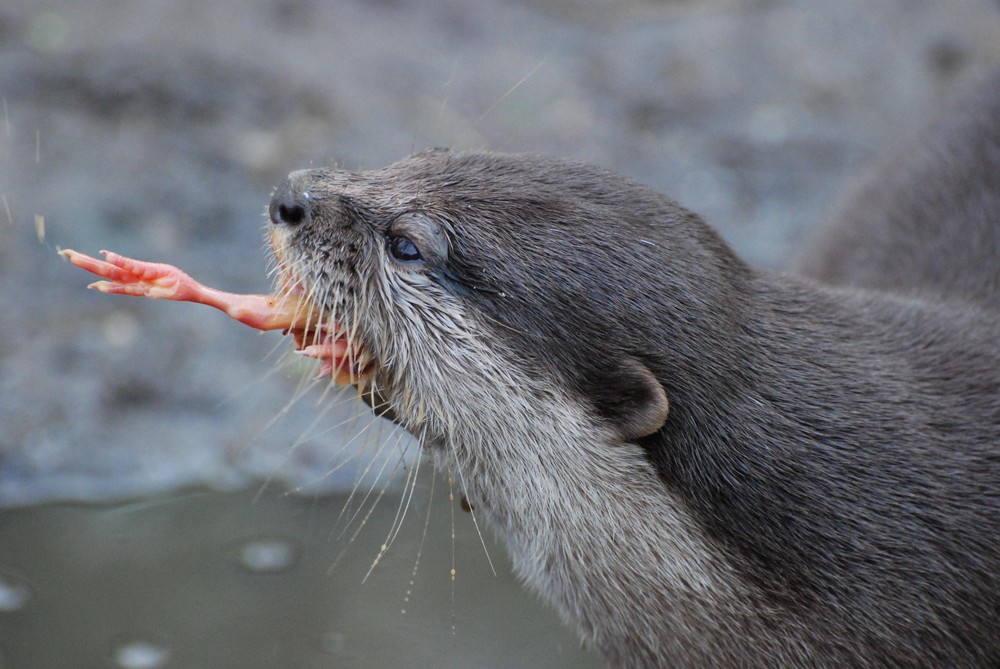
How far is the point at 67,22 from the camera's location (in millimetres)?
3965

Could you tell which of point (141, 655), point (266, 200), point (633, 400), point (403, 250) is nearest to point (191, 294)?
point (403, 250)

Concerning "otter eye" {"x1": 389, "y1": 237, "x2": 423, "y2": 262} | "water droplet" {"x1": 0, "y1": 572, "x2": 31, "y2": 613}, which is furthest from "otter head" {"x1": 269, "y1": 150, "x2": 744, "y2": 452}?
"water droplet" {"x1": 0, "y1": 572, "x2": 31, "y2": 613}

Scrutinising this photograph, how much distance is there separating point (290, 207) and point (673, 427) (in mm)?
753

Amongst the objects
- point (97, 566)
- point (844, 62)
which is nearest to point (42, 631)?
point (97, 566)

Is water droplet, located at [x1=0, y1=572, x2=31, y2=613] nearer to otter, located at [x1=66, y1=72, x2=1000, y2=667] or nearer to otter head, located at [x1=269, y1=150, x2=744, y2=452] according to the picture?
otter, located at [x1=66, y1=72, x2=1000, y2=667]

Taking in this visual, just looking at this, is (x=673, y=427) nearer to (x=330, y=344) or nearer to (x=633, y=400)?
(x=633, y=400)

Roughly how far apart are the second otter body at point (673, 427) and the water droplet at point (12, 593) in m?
1.30

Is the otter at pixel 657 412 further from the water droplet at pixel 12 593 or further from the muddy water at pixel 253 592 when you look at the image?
the water droplet at pixel 12 593

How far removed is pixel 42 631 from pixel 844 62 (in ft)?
11.6

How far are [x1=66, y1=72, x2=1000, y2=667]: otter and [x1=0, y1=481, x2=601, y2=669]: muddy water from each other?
2.57 ft

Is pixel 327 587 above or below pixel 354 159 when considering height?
below

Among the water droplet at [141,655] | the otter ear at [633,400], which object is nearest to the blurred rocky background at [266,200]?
the water droplet at [141,655]

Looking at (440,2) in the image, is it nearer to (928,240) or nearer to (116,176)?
(116,176)

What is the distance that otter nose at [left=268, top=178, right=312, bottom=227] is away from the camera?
200cm
